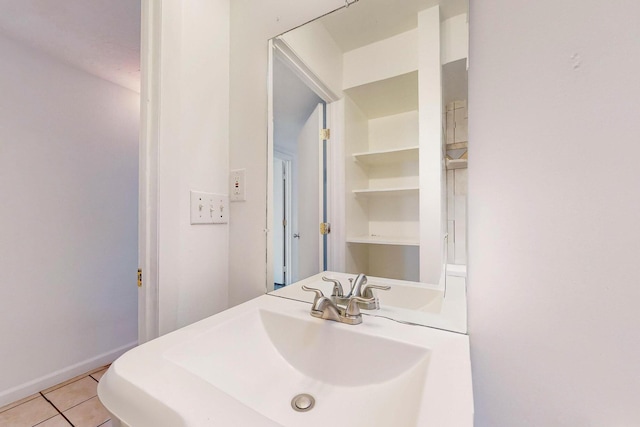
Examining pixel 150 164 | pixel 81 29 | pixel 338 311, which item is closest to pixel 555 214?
pixel 338 311

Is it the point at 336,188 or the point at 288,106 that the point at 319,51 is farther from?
the point at 336,188

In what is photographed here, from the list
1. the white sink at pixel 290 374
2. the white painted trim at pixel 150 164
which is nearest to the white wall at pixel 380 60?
the white painted trim at pixel 150 164

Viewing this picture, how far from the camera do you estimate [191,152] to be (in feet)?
2.87

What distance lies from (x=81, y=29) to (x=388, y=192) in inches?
70.3

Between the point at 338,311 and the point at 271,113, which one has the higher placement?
the point at 271,113

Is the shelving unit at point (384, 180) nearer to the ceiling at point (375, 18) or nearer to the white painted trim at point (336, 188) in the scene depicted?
the white painted trim at point (336, 188)

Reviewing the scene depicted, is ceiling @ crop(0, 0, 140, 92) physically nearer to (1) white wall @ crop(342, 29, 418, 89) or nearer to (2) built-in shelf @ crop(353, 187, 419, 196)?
(1) white wall @ crop(342, 29, 418, 89)

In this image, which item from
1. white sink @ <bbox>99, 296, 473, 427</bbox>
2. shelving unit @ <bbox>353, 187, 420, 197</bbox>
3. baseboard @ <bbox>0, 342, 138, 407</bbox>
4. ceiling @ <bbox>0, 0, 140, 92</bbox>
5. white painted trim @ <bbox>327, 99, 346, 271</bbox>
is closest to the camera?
white sink @ <bbox>99, 296, 473, 427</bbox>

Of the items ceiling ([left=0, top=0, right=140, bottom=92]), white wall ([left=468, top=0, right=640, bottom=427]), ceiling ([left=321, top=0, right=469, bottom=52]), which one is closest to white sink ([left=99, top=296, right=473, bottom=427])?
white wall ([left=468, top=0, right=640, bottom=427])

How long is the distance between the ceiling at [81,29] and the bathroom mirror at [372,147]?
3.03 feet

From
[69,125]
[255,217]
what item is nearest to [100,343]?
[69,125]

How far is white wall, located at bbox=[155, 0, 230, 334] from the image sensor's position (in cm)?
78

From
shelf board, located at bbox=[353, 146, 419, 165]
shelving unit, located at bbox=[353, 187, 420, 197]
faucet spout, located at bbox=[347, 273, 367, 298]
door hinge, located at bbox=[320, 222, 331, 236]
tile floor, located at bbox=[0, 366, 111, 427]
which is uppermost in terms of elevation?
shelf board, located at bbox=[353, 146, 419, 165]

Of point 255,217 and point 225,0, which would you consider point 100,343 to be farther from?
point 225,0
